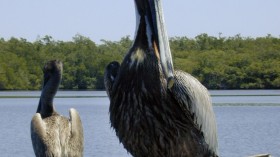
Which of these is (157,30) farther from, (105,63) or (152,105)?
(105,63)

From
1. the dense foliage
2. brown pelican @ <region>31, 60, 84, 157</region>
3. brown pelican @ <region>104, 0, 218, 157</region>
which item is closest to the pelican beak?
brown pelican @ <region>104, 0, 218, 157</region>

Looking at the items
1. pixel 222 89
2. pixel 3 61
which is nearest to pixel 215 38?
pixel 222 89

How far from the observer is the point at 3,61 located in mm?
80688

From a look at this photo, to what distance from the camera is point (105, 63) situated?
2997 inches

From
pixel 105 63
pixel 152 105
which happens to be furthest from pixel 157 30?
pixel 105 63

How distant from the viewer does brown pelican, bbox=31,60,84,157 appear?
7.85m

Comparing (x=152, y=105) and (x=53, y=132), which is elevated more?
(x=152, y=105)

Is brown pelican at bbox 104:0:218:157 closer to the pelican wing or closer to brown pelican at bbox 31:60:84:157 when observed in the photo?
the pelican wing

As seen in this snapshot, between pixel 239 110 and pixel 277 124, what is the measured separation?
44.6 feet

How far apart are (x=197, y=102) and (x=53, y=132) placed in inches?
155

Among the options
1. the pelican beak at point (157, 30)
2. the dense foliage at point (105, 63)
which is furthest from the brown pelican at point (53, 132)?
the dense foliage at point (105, 63)

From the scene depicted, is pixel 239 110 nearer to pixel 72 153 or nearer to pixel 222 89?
pixel 222 89

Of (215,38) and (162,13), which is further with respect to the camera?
(215,38)

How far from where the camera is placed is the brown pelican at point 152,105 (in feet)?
13.5
